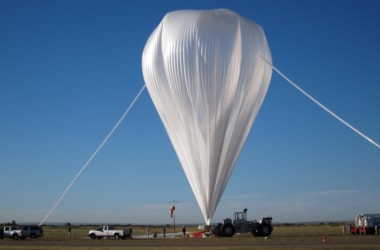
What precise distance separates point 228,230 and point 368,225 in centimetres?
1551

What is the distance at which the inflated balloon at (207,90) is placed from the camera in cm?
2627

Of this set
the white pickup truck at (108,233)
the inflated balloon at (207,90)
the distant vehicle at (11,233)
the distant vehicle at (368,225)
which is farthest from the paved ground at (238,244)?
the distant vehicle at (368,225)

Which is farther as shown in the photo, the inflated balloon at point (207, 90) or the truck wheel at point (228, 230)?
the truck wheel at point (228, 230)

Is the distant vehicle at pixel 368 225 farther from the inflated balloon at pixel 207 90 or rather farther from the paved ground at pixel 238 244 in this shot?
the inflated balloon at pixel 207 90

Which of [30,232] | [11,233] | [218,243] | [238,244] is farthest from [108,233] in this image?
[238,244]

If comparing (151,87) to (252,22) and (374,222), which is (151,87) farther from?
(374,222)

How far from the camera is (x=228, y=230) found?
35.0 metres

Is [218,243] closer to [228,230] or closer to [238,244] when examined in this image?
[238,244]

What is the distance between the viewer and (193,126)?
87.4 ft

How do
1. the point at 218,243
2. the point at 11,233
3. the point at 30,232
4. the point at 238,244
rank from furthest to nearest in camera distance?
the point at 11,233, the point at 30,232, the point at 218,243, the point at 238,244

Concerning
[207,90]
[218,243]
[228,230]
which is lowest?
[218,243]

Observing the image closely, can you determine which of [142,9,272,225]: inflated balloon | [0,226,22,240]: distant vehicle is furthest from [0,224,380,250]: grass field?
[0,226,22,240]: distant vehicle

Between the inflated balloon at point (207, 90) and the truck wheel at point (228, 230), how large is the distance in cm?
914

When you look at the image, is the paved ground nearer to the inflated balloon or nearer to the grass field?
the grass field
